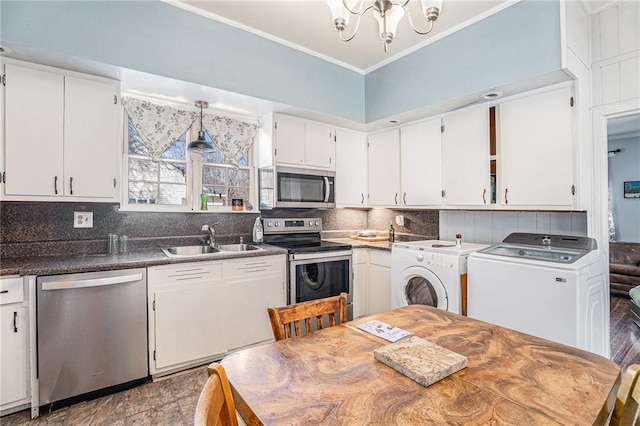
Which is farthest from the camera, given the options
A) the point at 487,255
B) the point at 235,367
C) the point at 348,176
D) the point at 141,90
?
the point at 348,176

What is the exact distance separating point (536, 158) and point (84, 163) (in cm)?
346

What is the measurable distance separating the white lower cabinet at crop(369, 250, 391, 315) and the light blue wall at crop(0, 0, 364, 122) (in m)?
1.62

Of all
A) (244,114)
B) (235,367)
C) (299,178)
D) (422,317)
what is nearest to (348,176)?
(299,178)

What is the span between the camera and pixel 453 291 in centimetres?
265

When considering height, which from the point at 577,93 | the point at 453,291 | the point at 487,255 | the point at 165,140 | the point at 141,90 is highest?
the point at 141,90

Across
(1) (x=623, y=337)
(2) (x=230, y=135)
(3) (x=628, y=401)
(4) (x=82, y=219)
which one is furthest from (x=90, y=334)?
(1) (x=623, y=337)

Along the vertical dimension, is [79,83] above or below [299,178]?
above

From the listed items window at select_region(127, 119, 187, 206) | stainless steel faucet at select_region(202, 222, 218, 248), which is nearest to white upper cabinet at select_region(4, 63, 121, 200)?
window at select_region(127, 119, 187, 206)

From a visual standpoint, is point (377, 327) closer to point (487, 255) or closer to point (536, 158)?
point (487, 255)

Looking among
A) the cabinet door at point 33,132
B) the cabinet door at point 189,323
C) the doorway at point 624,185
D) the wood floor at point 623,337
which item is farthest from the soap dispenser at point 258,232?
the doorway at point 624,185

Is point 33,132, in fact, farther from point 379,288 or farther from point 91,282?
point 379,288

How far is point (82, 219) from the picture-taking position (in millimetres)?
2578

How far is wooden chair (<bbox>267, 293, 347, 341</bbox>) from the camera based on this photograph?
4.51 ft

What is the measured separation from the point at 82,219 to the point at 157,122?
1027 millimetres
